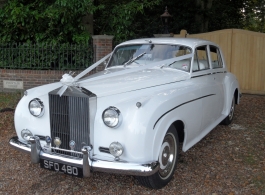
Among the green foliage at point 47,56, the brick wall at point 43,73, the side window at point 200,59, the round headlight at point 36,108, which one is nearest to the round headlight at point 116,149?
the round headlight at point 36,108

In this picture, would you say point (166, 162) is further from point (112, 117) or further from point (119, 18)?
point (119, 18)

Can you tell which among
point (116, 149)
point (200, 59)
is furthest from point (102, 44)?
point (116, 149)

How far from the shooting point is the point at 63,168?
11.4ft

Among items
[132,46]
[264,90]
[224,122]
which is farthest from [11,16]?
[264,90]

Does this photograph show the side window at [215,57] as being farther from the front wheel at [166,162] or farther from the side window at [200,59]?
the front wheel at [166,162]

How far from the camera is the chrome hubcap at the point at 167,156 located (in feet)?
12.1

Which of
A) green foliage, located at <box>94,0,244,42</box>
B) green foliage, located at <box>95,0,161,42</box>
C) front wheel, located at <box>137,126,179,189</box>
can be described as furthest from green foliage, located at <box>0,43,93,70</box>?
front wheel, located at <box>137,126,179,189</box>

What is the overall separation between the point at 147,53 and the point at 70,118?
2.03m

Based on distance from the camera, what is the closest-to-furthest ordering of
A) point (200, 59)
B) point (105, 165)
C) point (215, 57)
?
1. point (105, 165)
2. point (200, 59)
3. point (215, 57)

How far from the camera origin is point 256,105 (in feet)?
28.7

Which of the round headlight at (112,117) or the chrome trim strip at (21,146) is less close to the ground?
the round headlight at (112,117)

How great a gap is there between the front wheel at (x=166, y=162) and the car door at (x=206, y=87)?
96 cm

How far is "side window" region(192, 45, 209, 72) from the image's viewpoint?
16.5 feet

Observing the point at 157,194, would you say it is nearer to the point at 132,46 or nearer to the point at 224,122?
the point at 132,46
